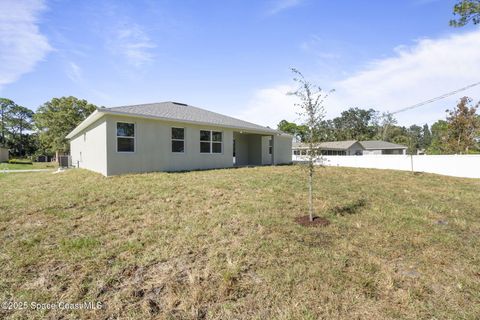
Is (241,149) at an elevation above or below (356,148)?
below

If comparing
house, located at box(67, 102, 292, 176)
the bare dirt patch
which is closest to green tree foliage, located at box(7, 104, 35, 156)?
house, located at box(67, 102, 292, 176)

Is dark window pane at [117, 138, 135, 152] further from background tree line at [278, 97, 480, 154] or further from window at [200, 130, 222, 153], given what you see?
background tree line at [278, 97, 480, 154]

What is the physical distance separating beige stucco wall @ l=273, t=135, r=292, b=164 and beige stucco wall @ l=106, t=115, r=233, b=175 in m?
6.60

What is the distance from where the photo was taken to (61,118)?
97.9 feet

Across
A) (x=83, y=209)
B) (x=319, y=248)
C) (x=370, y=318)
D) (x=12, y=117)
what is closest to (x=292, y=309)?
(x=370, y=318)

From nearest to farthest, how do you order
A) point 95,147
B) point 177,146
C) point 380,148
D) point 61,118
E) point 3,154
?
point 95,147
point 177,146
point 61,118
point 3,154
point 380,148

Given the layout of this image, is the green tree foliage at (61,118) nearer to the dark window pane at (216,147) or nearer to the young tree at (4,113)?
the young tree at (4,113)

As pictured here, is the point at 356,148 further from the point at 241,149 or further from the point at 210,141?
the point at 210,141

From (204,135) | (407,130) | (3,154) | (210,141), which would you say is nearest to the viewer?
(204,135)

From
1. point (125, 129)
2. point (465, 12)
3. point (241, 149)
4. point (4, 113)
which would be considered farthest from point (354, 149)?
point (4, 113)

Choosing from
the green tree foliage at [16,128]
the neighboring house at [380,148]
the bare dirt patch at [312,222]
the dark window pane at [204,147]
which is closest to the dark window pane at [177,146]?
the dark window pane at [204,147]

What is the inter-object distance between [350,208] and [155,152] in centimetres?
889

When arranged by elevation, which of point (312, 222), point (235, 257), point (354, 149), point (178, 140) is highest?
point (354, 149)

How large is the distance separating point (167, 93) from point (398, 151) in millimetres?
40988
